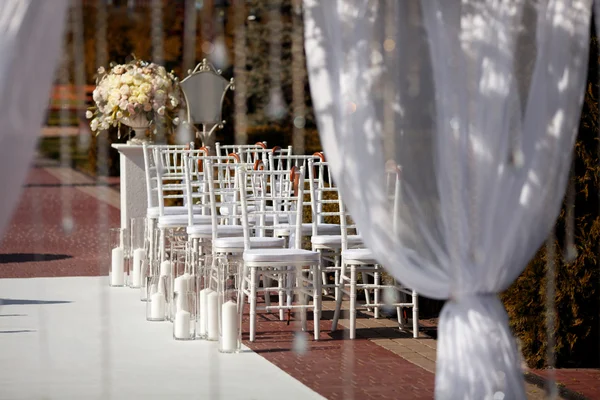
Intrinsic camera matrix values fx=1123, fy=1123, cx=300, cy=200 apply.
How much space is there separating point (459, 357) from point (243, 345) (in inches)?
104

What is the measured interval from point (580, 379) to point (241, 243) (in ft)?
7.57

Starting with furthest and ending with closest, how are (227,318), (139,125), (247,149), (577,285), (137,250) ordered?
(139,125), (247,149), (137,250), (227,318), (577,285)

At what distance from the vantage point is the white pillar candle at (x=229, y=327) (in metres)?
6.43

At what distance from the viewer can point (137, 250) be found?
29.7ft

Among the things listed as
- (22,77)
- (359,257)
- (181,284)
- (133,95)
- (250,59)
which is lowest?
(181,284)

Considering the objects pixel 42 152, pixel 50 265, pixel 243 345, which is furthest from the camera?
pixel 42 152

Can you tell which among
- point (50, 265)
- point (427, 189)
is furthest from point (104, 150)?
point (427, 189)

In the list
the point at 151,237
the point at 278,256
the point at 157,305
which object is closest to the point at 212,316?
the point at 278,256

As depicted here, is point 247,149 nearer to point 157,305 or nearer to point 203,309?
point 157,305

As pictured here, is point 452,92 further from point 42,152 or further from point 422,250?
point 42,152

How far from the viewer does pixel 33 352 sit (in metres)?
6.62

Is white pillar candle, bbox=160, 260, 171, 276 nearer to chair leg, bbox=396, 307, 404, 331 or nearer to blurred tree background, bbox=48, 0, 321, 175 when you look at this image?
chair leg, bbox=396, 307, 404, 331

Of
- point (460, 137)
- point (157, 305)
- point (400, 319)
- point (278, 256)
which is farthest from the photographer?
point (157, 305)

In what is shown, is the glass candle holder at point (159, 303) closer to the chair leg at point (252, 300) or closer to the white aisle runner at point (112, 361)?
the white aisle runner at point (112, 361)
